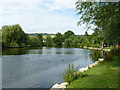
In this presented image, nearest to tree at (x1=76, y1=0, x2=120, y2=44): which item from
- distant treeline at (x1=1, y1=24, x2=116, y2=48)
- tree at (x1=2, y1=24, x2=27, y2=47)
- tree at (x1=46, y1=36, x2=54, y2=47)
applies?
distant treeline at (x1=1, y1=24, x2=116, y2=48)

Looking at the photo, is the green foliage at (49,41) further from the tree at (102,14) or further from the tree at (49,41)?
the tree at (102,14)

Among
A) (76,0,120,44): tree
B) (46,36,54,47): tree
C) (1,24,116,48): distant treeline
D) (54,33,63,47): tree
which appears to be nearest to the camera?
(76,0,120,44): tree

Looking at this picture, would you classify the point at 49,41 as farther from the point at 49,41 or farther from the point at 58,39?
the point at 58,39

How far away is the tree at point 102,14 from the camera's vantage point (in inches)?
221

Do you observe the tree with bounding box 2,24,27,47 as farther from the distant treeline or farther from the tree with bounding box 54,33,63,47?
the tree with bounding box 54,33,63,47

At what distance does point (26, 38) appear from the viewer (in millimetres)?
48344

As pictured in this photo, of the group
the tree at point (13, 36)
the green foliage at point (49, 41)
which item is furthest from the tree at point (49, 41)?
the tree at point (13, 36)

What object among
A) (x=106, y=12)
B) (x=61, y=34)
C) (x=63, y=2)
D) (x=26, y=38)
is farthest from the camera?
(x=61, y=34)

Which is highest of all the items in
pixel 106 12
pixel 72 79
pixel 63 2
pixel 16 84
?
pixel 63 2

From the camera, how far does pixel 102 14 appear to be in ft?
19.3

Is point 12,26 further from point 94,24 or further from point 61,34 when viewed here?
point 94,24

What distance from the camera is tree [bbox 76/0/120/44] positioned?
5.60 meters

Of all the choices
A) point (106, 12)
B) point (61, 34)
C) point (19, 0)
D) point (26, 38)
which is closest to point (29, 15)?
point (19, 0)

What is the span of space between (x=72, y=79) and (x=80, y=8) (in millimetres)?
3032
